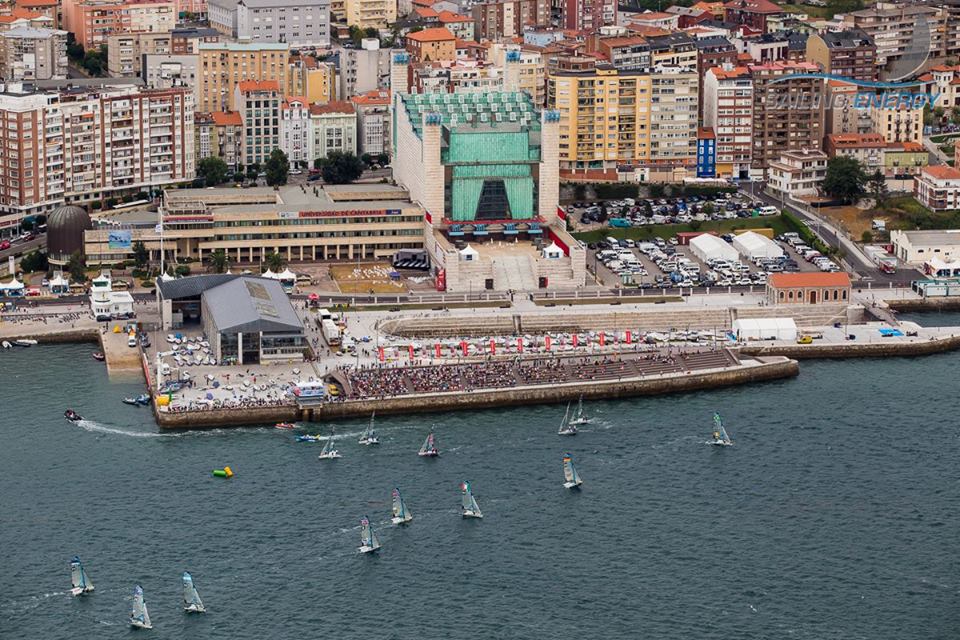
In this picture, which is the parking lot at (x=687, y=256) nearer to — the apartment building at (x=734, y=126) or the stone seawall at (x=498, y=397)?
the apartment building at (x=734, y=126)

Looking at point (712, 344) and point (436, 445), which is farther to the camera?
point (712, 344)

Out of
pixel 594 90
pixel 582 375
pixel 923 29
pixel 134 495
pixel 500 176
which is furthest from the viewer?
pixel 923 29

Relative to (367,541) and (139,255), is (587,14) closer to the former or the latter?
(139,255)

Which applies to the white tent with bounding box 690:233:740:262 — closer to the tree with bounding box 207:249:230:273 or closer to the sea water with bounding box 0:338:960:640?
the sea water with bounding box 0:338:960:640

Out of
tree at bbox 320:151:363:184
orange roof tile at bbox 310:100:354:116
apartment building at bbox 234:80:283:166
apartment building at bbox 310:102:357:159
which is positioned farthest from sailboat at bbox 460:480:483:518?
orange roof tile at bbox 310:100:354:116

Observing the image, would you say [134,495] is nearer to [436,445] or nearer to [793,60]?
[436,445]

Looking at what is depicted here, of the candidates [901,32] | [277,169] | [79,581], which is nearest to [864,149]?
[901,32]

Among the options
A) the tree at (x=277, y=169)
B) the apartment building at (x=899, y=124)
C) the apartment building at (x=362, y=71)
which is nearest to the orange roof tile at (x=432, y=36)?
the apartment building at (x=362, y=71)

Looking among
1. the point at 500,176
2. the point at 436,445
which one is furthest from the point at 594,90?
the point at 436,445
